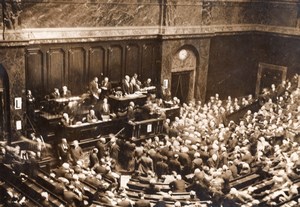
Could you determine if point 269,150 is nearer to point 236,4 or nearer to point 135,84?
point 135,84

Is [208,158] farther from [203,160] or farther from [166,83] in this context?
[166,83]

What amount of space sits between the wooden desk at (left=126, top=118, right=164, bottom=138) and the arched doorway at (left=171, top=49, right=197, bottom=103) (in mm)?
4471

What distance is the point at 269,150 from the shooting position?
19.2m

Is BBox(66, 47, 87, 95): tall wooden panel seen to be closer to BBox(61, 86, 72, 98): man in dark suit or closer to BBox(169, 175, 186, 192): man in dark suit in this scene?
BBox(61, 86, 72, 98): man in dark suit

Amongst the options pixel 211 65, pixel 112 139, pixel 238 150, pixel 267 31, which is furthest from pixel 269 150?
pixel 267 31

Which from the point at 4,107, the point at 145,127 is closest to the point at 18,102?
the point at 4,107

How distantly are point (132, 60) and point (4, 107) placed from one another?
23.5 feet

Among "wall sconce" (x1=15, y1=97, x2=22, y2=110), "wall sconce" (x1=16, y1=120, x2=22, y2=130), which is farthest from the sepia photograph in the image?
"wall sconce" (x1=16, y1=120, x2=22, y2=130)

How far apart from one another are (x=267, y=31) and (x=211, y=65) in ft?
14.5

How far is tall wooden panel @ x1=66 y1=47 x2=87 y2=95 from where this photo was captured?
20.4 meters

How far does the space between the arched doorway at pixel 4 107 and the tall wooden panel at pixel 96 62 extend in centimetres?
434

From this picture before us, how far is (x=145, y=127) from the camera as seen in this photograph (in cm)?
2075

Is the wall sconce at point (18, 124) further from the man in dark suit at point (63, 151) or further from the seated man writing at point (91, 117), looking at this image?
the seated man writing at point (91, 117)

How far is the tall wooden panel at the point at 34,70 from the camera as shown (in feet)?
61.8
